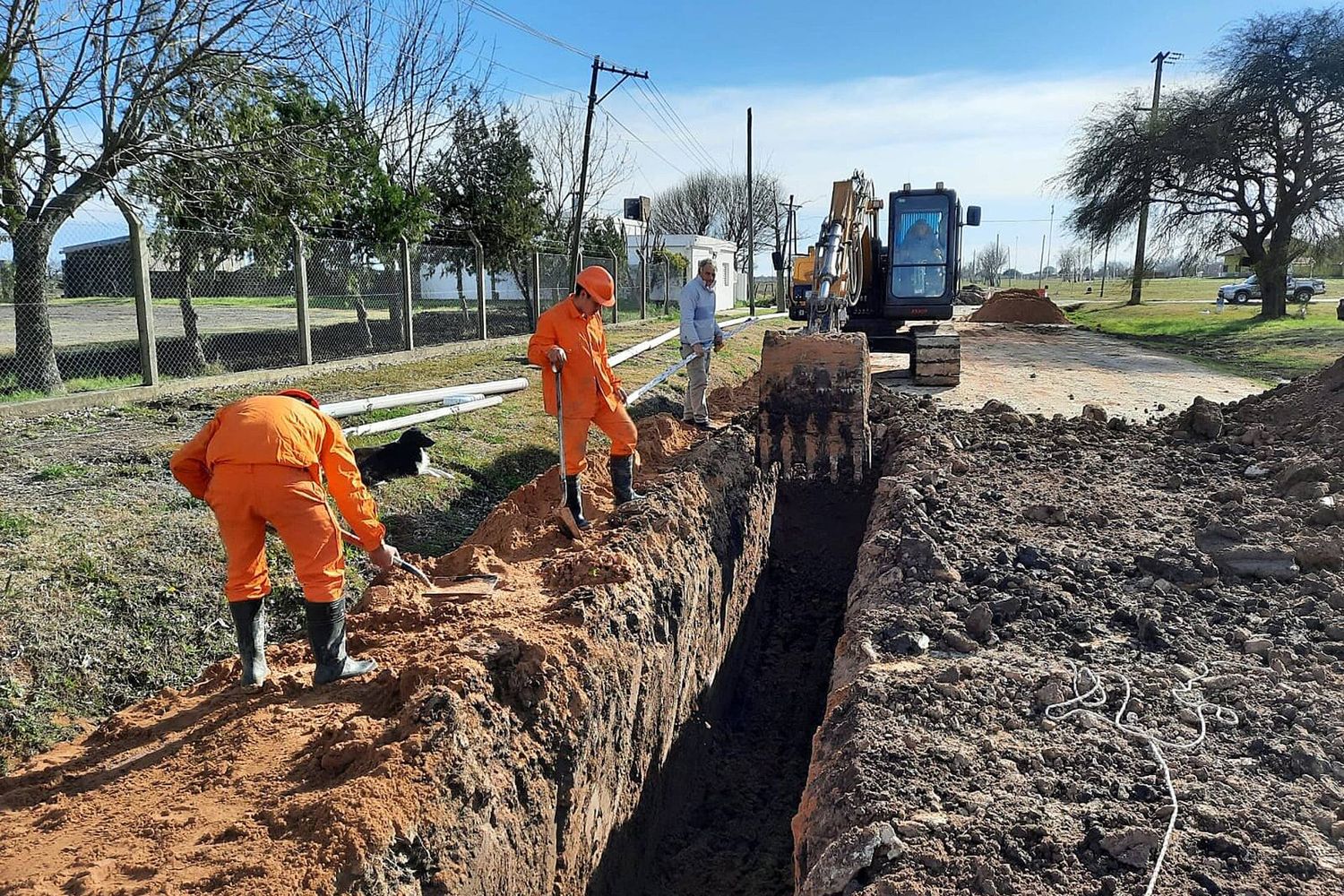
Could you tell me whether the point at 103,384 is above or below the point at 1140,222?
below

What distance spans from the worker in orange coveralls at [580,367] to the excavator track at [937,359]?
9.14m

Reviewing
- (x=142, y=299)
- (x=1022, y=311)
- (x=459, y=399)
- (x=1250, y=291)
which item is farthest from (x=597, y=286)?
(x=1250, y=291)

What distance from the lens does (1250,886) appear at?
2.60 meters

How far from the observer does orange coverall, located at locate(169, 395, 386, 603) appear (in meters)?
3.51

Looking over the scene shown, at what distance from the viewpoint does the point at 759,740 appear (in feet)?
19.6

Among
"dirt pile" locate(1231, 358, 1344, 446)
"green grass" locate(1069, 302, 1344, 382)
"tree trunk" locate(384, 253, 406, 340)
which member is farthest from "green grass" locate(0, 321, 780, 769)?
"green grass" locate(1069, 302, 1344, 382)

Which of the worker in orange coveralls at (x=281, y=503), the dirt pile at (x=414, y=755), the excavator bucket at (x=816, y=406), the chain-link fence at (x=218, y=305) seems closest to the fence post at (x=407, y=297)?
the chain-link fence at (x=218, y=305)

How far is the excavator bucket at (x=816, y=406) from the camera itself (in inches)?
295

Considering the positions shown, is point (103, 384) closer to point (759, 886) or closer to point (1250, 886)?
point (759, 886)

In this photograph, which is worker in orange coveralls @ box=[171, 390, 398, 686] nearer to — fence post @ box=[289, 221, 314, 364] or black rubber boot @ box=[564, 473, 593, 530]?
black rubber boot @ box=[564, 473, 593, 530]

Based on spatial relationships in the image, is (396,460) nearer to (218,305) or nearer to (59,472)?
(59,472)

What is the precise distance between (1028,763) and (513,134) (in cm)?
1955

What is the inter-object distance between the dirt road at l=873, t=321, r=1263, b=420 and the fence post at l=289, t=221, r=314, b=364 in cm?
887

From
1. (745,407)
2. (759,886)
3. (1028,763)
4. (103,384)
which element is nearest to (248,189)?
(103,384)
